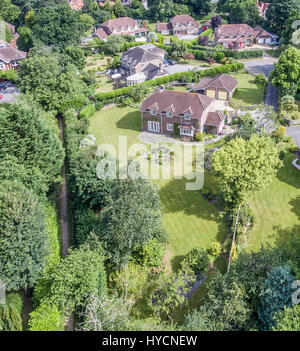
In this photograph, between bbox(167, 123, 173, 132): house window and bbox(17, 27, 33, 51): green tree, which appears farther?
bbox(17, 27, 33, 51): green tree

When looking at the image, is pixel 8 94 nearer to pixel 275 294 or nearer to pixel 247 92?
pixel 247 92

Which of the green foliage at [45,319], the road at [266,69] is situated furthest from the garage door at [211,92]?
the green foliage at [45,319]

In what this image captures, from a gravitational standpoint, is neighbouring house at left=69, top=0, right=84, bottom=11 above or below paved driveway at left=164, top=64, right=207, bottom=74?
above

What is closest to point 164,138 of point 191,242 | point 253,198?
point 253,198

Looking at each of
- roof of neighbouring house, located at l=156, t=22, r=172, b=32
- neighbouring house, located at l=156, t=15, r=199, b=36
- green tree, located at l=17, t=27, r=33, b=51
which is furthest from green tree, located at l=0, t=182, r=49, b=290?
roof of neighbouring house, located at l=156, t=22, r=172, b=32

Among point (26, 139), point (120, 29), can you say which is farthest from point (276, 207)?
point (120, 29)

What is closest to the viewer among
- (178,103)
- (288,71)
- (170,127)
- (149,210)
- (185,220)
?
(149,210)

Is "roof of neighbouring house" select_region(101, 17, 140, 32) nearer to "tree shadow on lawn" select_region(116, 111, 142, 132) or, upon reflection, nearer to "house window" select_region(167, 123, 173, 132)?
"tree shadow on lawn" select_region(116, 111, 142, 132)
